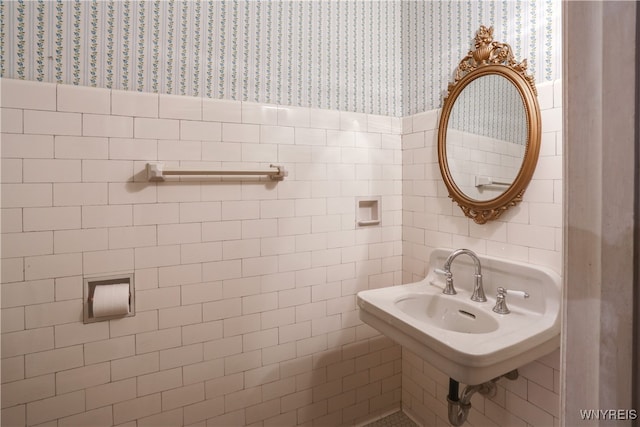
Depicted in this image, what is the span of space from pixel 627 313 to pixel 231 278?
138 centimetres

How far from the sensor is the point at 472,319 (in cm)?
136

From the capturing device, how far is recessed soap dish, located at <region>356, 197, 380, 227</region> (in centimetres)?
177

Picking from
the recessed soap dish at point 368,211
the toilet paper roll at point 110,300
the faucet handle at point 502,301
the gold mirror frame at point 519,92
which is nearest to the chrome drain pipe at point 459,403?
the faucet handle at point 502,301

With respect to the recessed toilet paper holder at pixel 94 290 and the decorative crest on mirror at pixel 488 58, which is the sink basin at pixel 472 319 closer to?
the decorative crest on mirror at pixel 488 58

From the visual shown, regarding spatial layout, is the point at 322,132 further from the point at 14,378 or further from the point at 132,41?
the point at 14,378

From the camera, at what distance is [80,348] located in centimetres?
124

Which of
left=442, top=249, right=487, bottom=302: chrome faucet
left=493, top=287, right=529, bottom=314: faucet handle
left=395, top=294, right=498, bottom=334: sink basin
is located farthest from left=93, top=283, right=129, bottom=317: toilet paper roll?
left=493, top=287, right=529, bottom=314: faucet handle

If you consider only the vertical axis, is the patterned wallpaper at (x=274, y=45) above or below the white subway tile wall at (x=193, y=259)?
above

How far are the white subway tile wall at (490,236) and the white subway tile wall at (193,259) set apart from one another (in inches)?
4.1

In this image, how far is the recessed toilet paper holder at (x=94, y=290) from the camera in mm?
1234

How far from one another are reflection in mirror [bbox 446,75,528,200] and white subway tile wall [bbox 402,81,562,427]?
0.09 metres

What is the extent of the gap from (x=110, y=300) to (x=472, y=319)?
1431 millimetres

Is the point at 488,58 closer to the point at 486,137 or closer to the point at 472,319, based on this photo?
the point at 486,137

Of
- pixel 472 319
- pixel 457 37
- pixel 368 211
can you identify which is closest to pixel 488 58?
pixel 457 37
